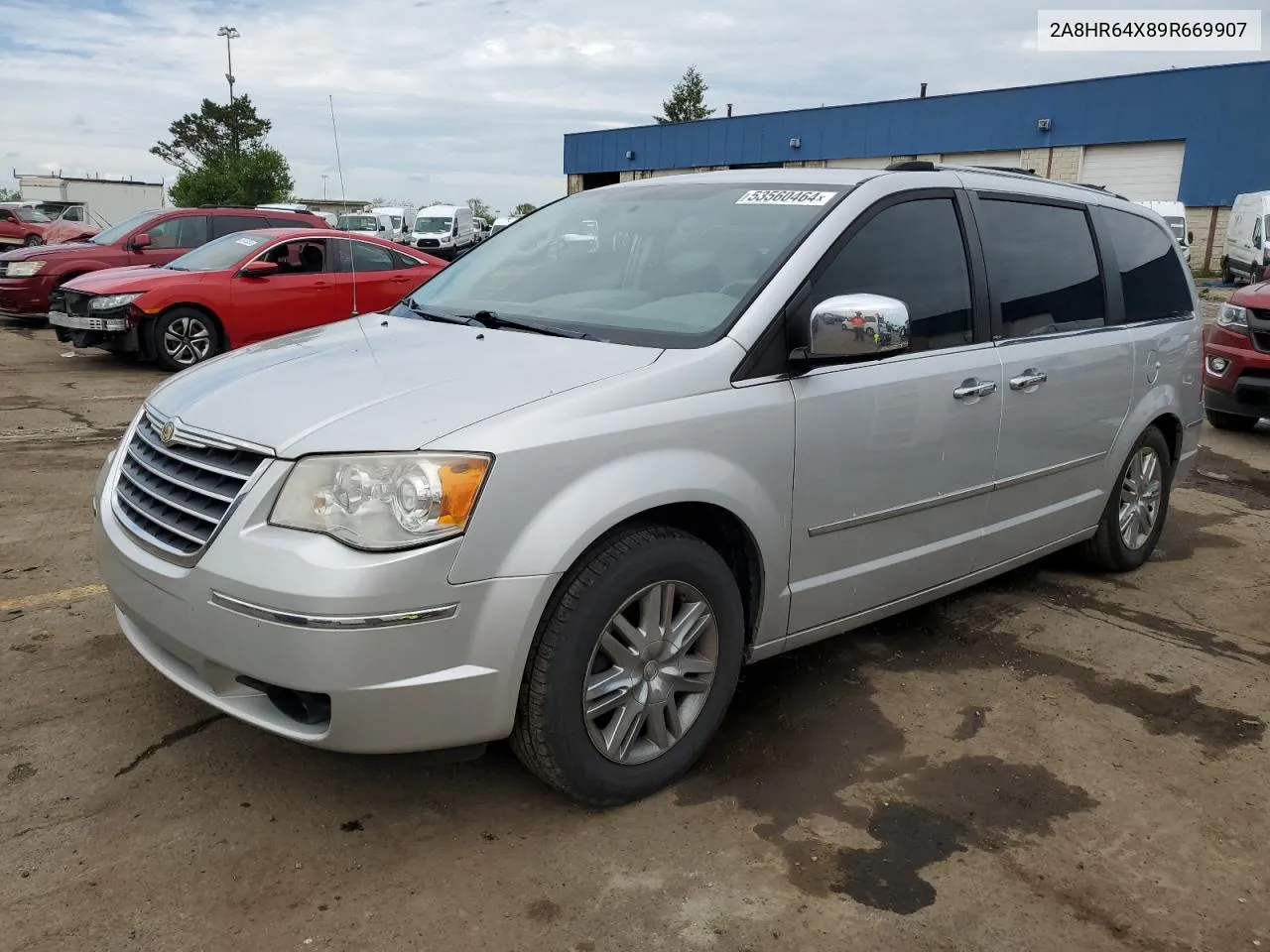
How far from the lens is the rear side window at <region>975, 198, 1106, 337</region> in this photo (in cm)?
386

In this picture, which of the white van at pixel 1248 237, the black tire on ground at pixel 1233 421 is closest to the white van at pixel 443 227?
the white van at pixel 1248 237

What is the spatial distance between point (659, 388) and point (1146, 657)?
2.51 metres

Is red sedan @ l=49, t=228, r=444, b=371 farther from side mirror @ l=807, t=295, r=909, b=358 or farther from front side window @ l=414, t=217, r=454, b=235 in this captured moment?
front side window @ l=414, t=217, r=454, b=235

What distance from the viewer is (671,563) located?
275 cm

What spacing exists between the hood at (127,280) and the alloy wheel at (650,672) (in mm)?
8838

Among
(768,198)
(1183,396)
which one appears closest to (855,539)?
(768,198)

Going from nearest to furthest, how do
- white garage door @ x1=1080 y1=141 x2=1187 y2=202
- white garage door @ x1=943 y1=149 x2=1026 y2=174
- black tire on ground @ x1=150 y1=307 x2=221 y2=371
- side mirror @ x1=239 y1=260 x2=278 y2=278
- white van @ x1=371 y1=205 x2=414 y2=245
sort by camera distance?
black tire on ground @ x1=150 y1=307 x2=221 y2=371, side mirror @ x1=239 y1=260 x2=278 y2=278, white garage door @ x1=1080 y1=141 x2=1187 y2=202, white garage door @ x1=943 y1=149 x2=1026 y2=174, white van @ x1=371 y1=205 x2=414 y2=245

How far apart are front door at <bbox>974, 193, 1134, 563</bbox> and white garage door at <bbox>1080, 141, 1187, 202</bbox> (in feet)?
95.5

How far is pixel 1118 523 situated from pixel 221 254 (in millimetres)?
9140

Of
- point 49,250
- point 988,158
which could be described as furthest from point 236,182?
point 49,250

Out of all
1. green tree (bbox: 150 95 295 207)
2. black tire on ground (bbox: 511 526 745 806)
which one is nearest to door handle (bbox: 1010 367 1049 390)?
black tire on ground (bbox: 511 526 745 806)

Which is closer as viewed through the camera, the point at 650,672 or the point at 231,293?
the point at 650,672

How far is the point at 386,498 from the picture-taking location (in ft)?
7.88

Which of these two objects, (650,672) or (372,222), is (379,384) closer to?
(650,672)
